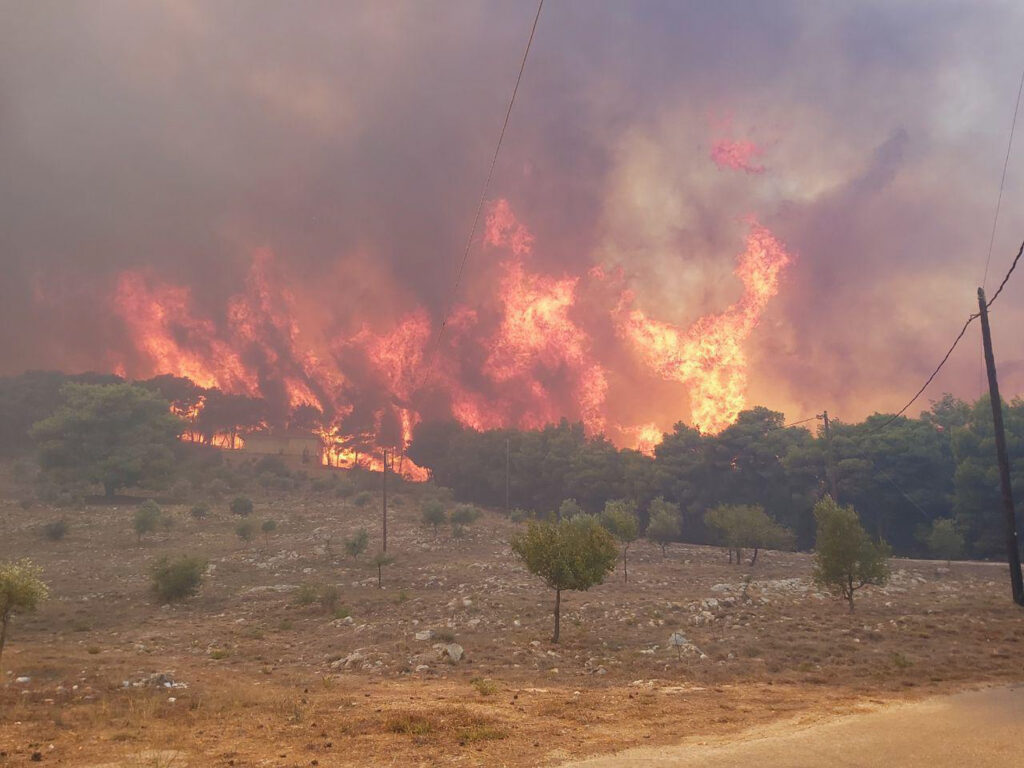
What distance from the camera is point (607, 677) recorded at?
58.7 feet

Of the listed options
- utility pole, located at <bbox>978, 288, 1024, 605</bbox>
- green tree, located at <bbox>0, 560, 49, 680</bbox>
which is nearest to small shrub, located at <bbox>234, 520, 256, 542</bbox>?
green tree, located at <bbox>0, 560, 49, 680</bbox>

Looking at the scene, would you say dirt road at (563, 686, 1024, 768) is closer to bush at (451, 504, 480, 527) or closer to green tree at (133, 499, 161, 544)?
bush at (451, 504, 480, 527)

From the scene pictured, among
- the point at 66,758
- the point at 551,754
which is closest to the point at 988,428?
the point at 551,754

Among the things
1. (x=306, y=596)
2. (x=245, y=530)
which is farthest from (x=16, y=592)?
(x=245, y=530)

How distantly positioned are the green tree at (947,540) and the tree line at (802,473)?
1.18ft

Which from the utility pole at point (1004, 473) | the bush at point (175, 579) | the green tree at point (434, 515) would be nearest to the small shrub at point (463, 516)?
the green tree at point (434, 515)

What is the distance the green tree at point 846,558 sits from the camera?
26.1 metres

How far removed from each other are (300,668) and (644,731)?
14441mm

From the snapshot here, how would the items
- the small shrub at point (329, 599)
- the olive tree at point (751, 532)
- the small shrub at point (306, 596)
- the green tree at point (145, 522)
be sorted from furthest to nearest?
1. the green tree at point (145, 522)
2. the olive tree at point (751, 532)
3. the small shrub at point (306, 596)
4. the small shrub at point (329, 599)

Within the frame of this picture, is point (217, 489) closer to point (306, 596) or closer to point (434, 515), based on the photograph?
point (434, 515)

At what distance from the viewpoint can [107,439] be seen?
7694 cm

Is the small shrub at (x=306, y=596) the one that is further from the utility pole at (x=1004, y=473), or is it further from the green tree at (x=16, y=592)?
the utility pole at (x=1004, y=473)

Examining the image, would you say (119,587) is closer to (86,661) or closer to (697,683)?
(86,661)

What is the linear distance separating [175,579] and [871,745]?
3499 centimetres
